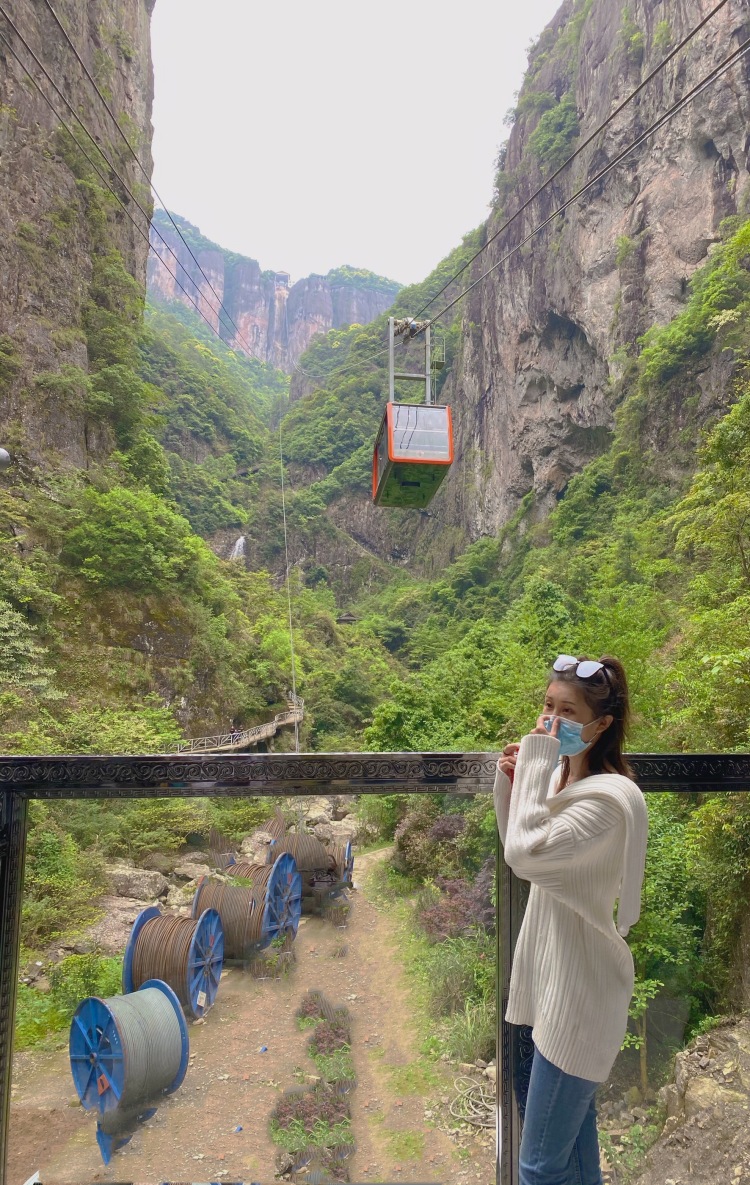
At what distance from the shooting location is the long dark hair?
3.69 ft

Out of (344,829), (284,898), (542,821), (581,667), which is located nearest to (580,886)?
(542,821)

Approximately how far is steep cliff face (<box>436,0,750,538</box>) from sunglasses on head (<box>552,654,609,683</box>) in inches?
728

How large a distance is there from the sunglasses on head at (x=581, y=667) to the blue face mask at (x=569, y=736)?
8cm

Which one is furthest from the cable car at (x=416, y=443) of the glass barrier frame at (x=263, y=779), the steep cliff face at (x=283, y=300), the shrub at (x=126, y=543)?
the steep cliff face at (x=283, y=300)

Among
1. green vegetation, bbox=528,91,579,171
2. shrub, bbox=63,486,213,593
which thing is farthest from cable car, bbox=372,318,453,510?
green vegetation, bbox=528,91,579,171

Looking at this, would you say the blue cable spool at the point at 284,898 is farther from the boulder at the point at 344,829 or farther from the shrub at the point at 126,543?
the shrub at the point at 126,543

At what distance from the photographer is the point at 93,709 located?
38.9ft

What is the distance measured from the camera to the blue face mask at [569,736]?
3.62 ft

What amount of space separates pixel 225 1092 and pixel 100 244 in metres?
19.4

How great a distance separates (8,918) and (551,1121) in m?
1.13

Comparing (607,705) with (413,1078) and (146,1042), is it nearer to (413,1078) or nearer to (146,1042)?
(413,1078)

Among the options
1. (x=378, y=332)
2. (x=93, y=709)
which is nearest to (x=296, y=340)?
(x=378, y=332)

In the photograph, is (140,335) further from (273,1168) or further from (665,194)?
(273,1168)

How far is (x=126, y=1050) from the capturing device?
1368 millimetres
